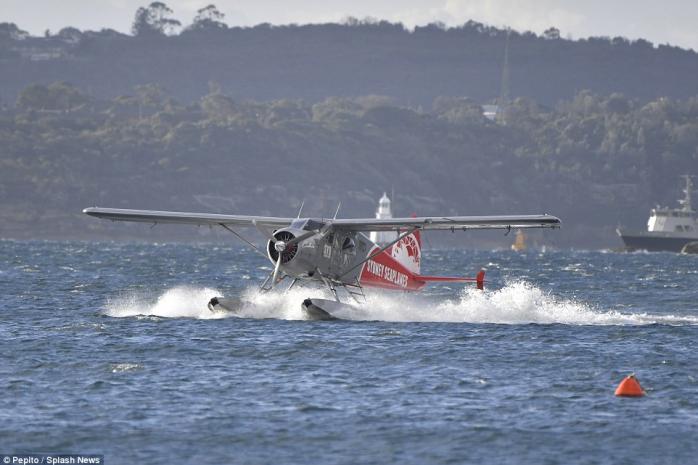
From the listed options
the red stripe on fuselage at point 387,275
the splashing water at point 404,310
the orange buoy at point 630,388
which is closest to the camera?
the orange buoy at point 630,388

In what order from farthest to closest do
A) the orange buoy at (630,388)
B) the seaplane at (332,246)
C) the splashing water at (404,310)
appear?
1. the splashing water at (404,310)
2. the seaplane at (332,246)
3. the orange buoy at (630,388)

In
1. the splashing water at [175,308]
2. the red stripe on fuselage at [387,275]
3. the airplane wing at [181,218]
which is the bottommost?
the splashing water at [175,308]

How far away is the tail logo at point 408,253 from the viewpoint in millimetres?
33125

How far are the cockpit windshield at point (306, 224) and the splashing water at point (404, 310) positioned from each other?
6.47 ft

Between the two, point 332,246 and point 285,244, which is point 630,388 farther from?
point 332,246

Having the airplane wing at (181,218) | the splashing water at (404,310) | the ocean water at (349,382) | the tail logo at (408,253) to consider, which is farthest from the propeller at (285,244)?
the tail logo at (408,253)

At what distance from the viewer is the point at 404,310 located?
3150 cm

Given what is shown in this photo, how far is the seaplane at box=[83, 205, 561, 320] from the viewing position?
27984 millimetres

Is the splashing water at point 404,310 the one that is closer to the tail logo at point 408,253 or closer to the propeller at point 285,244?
the tail logo at point 408,253

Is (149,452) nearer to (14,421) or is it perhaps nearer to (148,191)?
(14,421)

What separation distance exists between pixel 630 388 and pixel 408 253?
46.1ft

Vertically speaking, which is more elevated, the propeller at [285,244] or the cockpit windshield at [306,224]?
the cockpit windshield at [306,224]

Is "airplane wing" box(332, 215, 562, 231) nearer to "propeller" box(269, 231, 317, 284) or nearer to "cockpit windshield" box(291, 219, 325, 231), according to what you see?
"cockpit windshield" box(291, 219, 325, 231)

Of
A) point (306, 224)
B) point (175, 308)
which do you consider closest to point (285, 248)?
point (306, 224)
